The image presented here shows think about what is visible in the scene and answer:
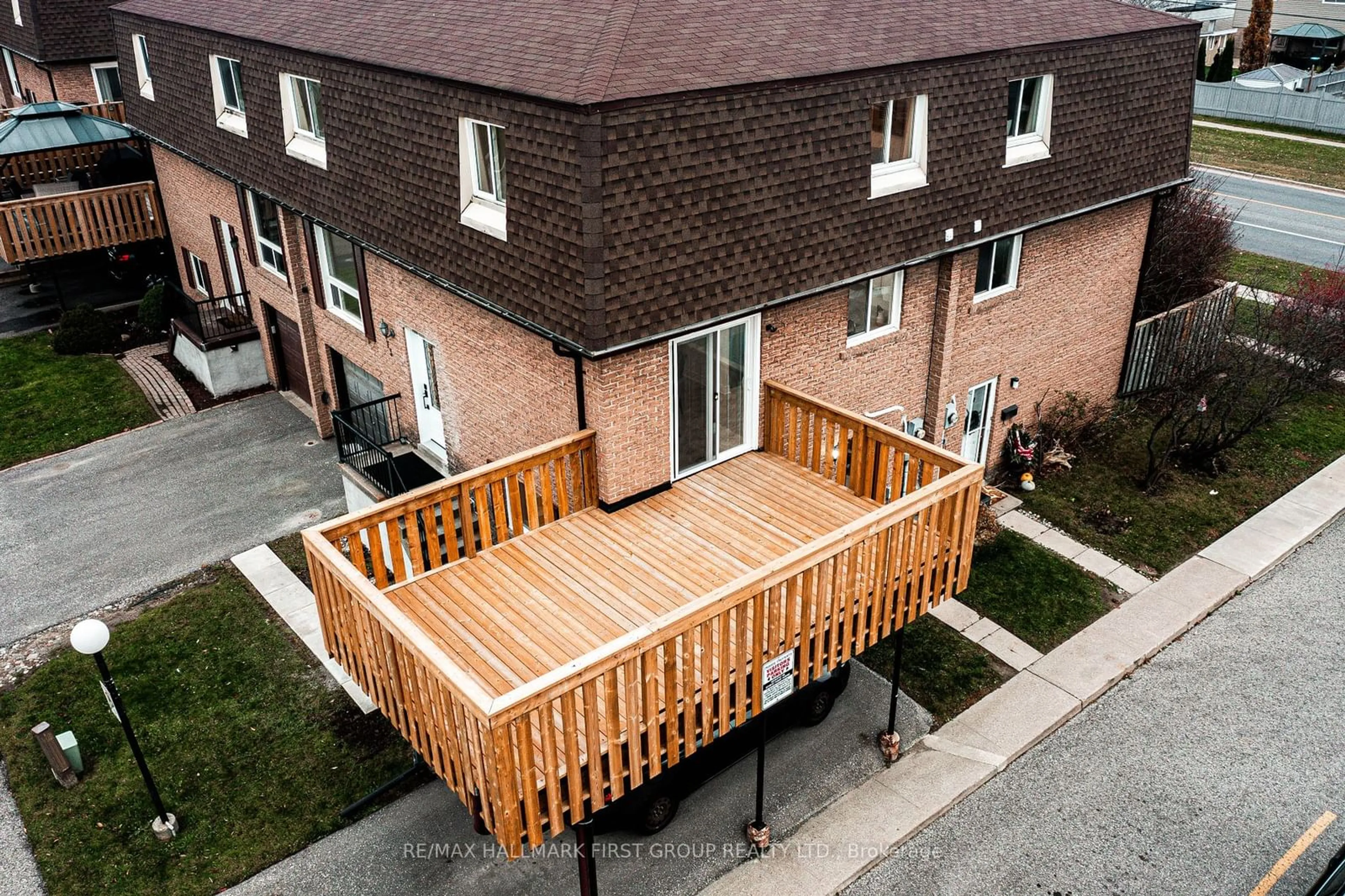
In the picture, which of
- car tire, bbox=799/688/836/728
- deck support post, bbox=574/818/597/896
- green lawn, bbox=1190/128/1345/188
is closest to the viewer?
deck support post, bbox=574/818/597/896

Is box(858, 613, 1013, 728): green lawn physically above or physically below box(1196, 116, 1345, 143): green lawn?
below

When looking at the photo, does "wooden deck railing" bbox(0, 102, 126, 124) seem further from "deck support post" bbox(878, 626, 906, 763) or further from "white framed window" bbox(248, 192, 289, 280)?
"deck support post" bbox(878, 626, 906, 763)

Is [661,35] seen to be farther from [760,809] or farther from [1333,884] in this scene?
[1333,884]

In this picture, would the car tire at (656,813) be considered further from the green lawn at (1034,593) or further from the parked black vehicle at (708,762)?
the green lawn at (1034,593)

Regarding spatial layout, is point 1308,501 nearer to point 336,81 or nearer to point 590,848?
point 590,848

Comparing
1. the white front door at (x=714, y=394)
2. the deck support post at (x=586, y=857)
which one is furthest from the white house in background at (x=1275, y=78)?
the deck support post at (x=586, y=857)

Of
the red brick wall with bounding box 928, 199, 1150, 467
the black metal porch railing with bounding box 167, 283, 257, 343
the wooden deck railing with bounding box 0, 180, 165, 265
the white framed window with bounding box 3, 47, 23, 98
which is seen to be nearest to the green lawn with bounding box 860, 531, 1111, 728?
the red brick wall with bounding box 928, 199, 1150, 467
